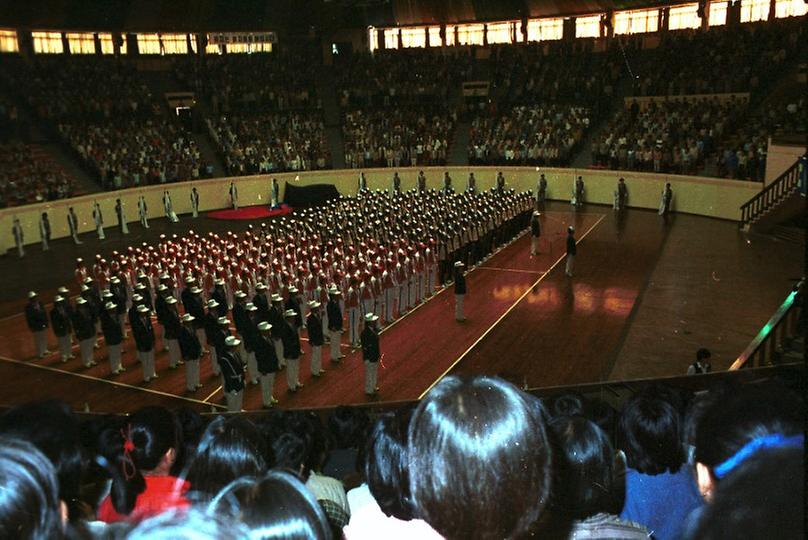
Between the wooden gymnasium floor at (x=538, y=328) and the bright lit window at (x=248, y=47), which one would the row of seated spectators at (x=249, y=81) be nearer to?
the bright lit window at (x=248, y=47)

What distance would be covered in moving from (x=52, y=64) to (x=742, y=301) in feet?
95.3

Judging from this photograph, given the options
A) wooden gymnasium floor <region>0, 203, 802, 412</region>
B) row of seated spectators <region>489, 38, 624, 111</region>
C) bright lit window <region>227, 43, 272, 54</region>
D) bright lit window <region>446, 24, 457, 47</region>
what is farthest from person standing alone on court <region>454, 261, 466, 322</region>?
bright lit window <region>446, 24, 457, 47</region>

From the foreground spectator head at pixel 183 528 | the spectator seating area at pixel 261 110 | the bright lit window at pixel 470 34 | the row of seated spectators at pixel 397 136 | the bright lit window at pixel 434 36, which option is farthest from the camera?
the bright lit window at pixel 434 36

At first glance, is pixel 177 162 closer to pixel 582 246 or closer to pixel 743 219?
pixel 582 246

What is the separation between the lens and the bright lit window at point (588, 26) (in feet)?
123

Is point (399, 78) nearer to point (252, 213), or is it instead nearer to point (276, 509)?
point (252, 213)

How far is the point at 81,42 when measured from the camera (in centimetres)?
3288

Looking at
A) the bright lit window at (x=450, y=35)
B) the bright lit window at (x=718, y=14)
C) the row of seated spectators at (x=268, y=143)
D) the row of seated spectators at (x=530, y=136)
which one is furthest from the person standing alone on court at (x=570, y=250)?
the bright lit window at (x=450, y=35)

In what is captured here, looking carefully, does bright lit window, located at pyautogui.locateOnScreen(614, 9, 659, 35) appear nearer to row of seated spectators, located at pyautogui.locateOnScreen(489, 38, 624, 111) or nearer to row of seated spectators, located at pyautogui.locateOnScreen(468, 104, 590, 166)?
row of seated spectators, located at pyautogui.locateOnScreen(489, 38, 624, 111)

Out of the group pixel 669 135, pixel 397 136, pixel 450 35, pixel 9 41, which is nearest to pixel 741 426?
pixel 669 135

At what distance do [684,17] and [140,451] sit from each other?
37622 mm

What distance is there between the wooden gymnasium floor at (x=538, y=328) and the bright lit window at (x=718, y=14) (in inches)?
754

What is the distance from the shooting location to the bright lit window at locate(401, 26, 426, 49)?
1639 inches

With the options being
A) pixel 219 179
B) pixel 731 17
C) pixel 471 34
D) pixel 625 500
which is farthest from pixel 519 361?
pixel 471 34
